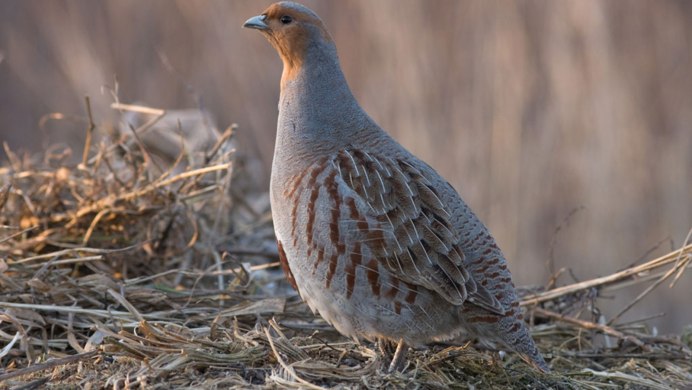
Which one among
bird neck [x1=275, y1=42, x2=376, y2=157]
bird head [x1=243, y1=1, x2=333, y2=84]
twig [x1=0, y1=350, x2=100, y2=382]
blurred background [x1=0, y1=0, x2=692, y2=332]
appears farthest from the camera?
blurred background [x1=0, y1=0, x2=692, y2=332]

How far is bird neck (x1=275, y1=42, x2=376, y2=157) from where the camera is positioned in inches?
148

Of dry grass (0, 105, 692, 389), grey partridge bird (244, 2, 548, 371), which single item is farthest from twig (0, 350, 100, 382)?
grey partridge bird (244, 2, 548, 371)

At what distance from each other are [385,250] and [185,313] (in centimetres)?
113

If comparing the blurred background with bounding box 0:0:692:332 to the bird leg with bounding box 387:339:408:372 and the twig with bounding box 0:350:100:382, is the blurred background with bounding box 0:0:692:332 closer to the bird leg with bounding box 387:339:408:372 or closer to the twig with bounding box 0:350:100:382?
the bird leg with bounding box 387:339:408:372

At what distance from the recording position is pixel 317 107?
385cm

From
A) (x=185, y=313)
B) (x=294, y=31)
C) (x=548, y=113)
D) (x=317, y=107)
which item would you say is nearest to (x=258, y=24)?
(x=294, y=31)

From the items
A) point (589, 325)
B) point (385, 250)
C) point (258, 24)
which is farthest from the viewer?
point (589, 325)

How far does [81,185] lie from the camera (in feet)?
15.7

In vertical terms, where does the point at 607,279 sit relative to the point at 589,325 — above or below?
above

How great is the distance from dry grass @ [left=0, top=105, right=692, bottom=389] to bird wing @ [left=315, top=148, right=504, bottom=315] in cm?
32

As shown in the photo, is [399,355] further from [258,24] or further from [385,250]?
[258,24]

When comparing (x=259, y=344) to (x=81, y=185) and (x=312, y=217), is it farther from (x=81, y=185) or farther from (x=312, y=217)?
(x=81, y=185)

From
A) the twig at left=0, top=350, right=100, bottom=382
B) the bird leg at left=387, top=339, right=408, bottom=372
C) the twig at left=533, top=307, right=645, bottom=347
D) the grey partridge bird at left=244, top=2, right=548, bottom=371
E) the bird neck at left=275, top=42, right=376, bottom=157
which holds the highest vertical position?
the bird neck at left=275, top=42, right=376, bottom=157

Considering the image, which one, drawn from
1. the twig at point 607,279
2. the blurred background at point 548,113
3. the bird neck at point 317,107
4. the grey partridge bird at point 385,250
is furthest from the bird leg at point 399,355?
the blurred background at point 548,113
